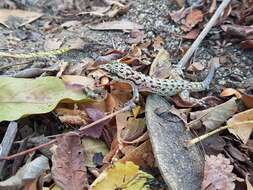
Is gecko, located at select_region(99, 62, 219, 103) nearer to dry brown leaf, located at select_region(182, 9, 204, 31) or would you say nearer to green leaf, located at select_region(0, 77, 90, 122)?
green leaf, located at select_region(0, 77, 90, 122)

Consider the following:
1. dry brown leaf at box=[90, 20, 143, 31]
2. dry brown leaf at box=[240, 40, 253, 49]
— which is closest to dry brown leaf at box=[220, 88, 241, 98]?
dry brown leaf at box=[240, 40, 253, 49]

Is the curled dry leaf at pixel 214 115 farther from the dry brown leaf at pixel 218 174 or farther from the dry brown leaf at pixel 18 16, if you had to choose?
the dry brown leaf at pixel 18 16

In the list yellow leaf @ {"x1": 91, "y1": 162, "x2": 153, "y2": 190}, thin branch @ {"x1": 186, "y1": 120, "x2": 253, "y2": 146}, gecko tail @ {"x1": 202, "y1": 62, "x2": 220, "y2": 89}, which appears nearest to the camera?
yellow leaf @ {"x1": 91, "y1": 162, "x2": 153, "y2": 190}

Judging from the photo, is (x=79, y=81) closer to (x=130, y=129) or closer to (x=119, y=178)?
(x=130, y=129)

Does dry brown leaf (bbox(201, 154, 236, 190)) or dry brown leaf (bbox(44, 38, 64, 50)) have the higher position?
dry brown leaf (bbox(201, 154, 236, 190))

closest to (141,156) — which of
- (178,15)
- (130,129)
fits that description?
(130,129)

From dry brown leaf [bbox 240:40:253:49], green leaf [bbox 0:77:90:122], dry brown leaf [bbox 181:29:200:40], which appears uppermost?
dry brown leaf [bbox 240:40:253:49]
